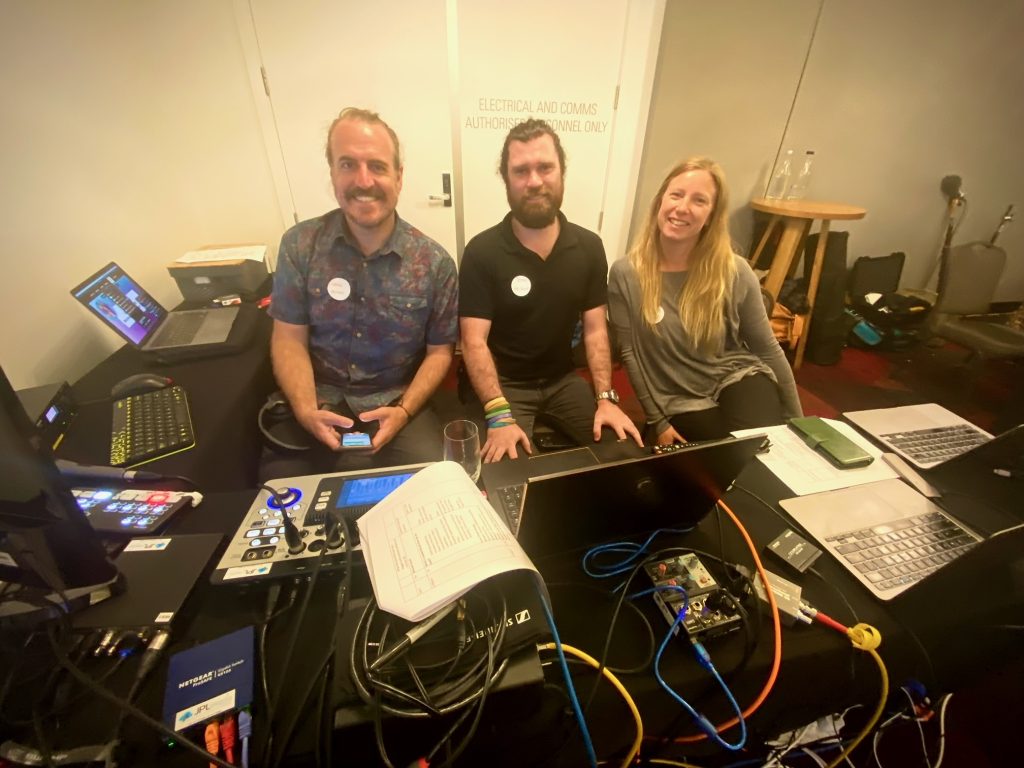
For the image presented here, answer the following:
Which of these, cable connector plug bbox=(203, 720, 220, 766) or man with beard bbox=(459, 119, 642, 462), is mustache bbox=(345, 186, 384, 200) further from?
cable connector plug bbox=(203, 720, 220, 766)

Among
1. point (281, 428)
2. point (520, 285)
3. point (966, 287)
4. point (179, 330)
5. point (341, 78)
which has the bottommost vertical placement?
point (281, 428)

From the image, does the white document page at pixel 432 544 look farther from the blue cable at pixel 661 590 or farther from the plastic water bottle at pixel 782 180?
the plastic water bottle at pixel 782 180

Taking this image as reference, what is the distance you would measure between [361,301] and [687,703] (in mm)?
1423

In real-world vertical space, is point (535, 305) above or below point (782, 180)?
below

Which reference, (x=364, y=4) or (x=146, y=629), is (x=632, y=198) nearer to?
(x=364, y=4)

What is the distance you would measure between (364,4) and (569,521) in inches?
110

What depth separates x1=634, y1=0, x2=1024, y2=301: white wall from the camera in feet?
8.20

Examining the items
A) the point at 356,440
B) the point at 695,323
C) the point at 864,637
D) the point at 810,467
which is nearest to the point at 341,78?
the point at 356,440

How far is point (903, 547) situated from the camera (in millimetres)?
791

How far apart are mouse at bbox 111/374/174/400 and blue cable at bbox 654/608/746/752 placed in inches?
61.0

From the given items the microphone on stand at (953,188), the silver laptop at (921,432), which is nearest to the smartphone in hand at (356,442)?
the silver laptop at (921,432)

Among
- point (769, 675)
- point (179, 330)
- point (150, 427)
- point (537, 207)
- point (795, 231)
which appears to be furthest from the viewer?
point (795, 231)

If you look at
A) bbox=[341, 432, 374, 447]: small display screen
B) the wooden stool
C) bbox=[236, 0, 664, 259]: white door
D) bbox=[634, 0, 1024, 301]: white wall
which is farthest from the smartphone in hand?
the wooden stool

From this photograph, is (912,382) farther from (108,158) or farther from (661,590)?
(108,158)
